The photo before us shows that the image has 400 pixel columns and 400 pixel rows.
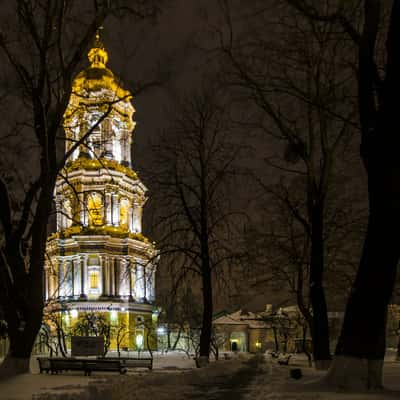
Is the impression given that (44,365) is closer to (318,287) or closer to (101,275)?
(318,287)

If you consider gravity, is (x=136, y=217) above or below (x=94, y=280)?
above

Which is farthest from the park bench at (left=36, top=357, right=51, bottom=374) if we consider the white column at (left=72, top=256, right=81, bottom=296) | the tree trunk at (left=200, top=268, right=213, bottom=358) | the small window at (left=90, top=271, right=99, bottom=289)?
the small window at (left=90, top=271, right=99, bottom=289)

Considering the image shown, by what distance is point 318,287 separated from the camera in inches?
857

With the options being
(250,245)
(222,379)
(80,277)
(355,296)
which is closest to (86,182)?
(80,277)

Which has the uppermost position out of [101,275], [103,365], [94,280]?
[101,275]

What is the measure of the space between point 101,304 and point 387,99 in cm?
6521

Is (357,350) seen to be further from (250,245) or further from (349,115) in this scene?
(250,245)

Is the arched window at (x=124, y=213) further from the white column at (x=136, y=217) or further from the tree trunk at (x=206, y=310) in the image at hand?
the tree trunk at (x=206, y=310)

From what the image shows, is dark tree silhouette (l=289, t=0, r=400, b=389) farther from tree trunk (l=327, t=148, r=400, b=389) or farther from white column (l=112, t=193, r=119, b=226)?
white column (l=112, t=193, r=119, b=226)

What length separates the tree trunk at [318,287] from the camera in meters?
21.5

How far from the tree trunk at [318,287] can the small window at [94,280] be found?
56.6 meters

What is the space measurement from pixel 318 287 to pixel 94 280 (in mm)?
58048

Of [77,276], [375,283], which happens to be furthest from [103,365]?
[77,276]

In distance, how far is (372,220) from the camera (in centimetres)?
1298
